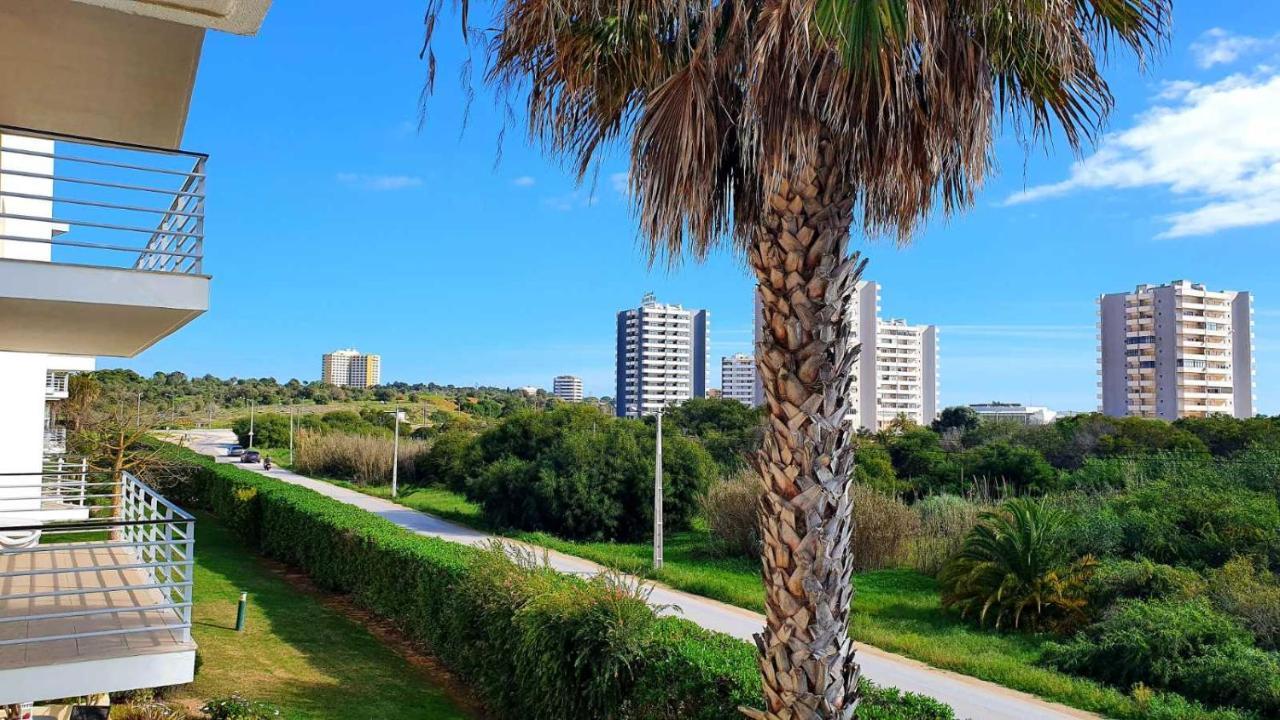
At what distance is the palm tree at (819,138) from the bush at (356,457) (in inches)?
1609

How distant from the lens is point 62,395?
86.1ft

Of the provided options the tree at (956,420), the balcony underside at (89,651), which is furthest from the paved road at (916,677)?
the tree at (956,420)

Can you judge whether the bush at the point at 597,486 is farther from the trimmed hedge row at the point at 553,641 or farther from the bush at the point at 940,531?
the trimmed hedge row at the point at 553,641

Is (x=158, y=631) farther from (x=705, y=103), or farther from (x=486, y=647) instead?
(x=705, y=103)

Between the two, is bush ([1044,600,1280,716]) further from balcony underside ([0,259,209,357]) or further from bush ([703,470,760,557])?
balcony underside ([0,259,209,357])

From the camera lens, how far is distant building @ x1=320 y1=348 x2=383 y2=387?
136m

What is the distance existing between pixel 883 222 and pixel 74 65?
6.01 m

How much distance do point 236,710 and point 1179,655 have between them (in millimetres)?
11298

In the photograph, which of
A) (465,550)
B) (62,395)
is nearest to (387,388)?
(62,395)

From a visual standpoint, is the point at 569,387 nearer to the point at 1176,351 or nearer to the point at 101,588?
the point at 1176,351

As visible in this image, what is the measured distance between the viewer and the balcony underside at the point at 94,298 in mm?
7152

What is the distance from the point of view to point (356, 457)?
44844 millimetres

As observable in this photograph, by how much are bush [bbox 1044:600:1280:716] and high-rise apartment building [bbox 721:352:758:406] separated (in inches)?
4557

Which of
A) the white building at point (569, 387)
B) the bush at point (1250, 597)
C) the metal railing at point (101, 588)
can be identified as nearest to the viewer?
the metal railing at point (101, 588)
